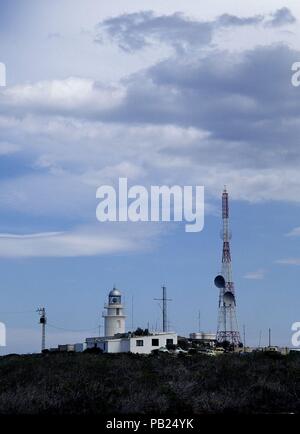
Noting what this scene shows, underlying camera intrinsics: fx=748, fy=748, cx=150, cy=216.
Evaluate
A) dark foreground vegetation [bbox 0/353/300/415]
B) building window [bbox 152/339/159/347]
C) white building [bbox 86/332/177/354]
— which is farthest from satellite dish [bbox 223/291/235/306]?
dark foreground vegetation [bbox 0/353/300/415]

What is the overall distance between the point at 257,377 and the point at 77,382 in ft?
20.2

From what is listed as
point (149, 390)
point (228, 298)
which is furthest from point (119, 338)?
point (149, 390)

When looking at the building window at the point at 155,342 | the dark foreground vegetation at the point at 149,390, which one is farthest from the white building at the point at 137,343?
the dark foreground vegetation at the point at 149,390

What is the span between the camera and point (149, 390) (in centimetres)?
2120

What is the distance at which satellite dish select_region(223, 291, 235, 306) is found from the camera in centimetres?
8031

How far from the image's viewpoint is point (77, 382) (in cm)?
2244

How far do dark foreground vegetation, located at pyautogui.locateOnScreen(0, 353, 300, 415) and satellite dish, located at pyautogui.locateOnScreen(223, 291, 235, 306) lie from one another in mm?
51619

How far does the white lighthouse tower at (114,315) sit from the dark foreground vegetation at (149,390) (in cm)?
4995

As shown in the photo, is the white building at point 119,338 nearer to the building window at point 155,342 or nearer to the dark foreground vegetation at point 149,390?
the building window at point 155,342

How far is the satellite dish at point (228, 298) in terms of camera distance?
263 feet

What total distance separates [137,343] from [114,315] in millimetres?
→ 8604

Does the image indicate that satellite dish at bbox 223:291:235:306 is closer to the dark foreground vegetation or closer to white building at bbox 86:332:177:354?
white building at bbox 86:332:177:354

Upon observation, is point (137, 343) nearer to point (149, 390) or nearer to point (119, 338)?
point (119, 338)
